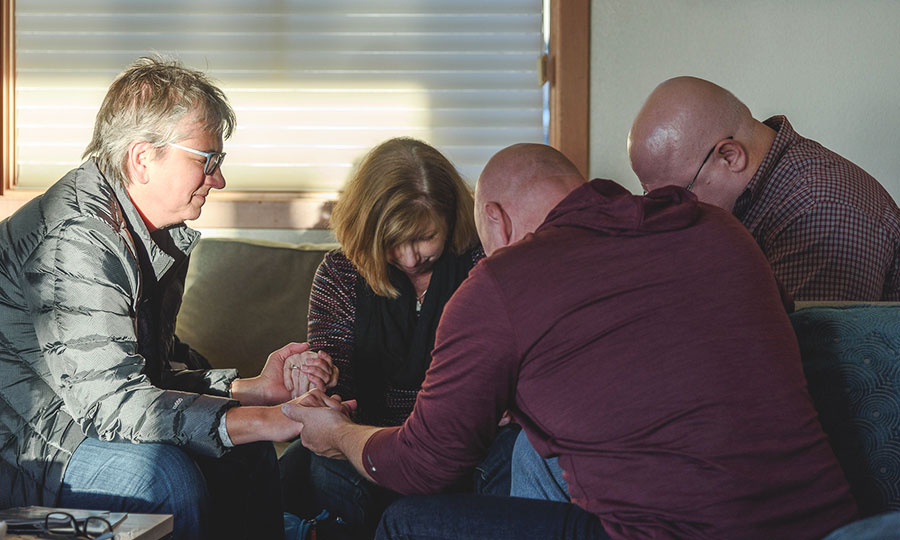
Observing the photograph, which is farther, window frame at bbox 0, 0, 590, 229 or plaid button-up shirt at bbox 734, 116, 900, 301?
window frame at bbox 0, 0, 590, 229

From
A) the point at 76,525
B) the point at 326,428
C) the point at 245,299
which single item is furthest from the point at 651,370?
the point at 245,299

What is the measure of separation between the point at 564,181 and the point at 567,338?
0.49 metres

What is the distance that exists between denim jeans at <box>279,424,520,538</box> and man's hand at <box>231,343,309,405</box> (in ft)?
0.64

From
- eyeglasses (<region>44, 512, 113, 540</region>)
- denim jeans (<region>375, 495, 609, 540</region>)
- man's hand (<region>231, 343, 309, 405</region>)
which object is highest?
eyeglasses (<region>44, 512, 113, 540</region>)

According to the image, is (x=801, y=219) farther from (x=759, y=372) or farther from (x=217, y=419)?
(x=217, y=419)

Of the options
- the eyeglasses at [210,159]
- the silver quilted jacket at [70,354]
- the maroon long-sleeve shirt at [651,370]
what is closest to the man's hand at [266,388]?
the silver quilted jacket at [70,354]

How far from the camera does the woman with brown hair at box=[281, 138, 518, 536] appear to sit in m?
2.17

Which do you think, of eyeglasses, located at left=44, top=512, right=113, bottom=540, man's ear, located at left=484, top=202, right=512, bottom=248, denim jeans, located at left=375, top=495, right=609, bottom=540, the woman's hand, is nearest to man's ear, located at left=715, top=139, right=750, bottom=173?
man's ear, located at left=484, top=202, right=512, bottom=248

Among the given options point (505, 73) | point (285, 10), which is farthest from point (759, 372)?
point (285, 10)

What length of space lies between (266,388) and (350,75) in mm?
1471

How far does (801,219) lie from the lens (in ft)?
6.95

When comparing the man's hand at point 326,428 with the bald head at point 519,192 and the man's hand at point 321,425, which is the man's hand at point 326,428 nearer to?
the man's hand at point 321,425

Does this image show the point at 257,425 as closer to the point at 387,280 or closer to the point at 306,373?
the point at 306,373

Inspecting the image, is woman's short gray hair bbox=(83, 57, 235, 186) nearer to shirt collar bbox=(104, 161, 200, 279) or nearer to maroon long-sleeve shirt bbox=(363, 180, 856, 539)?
shirt collar bbox=(104, 161, 200, 279)
